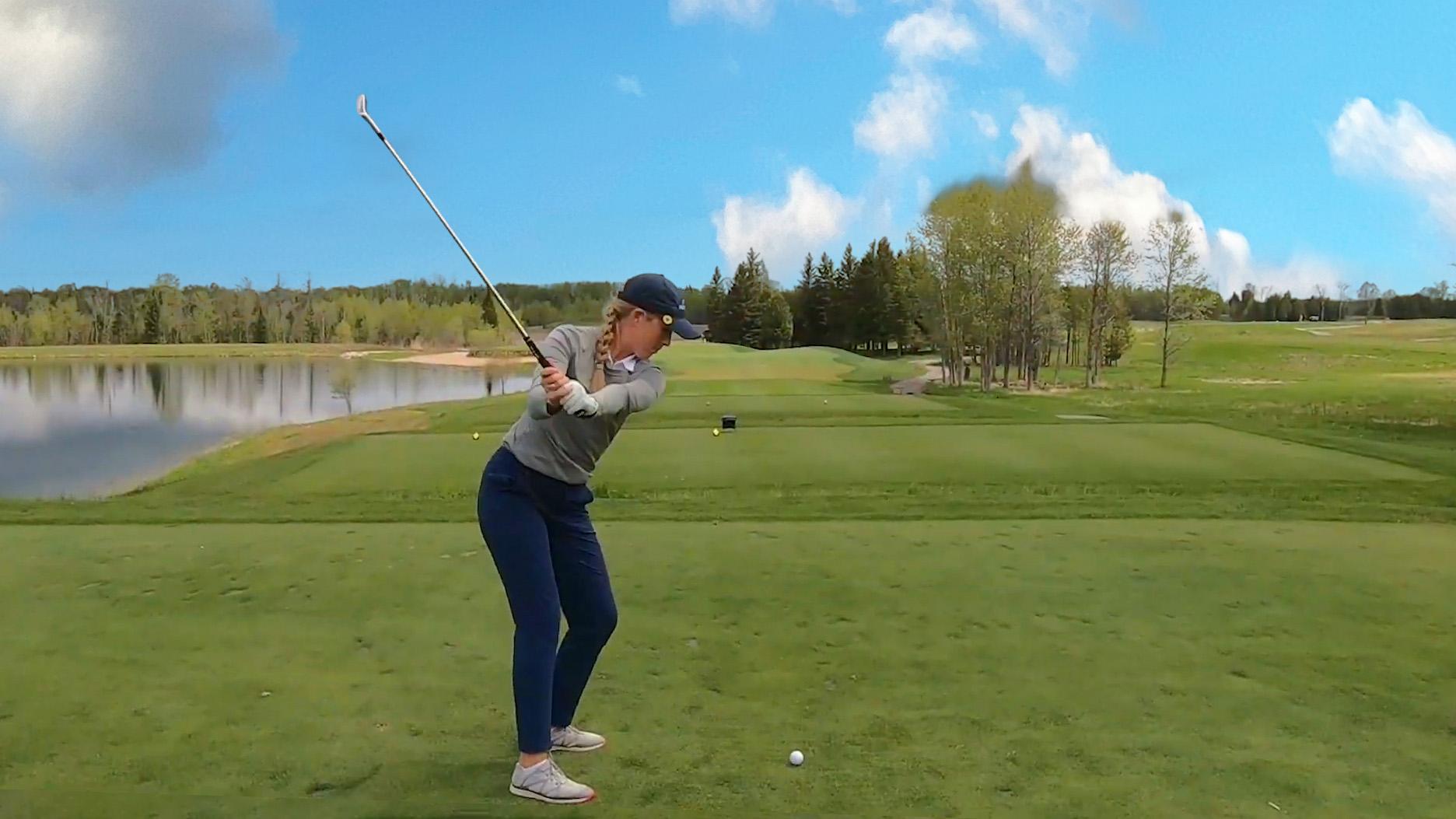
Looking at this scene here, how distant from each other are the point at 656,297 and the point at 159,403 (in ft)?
127

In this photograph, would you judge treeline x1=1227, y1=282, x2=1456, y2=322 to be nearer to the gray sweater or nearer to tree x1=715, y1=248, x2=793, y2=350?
tree x1=715, y1=248, x2=793, y2=350

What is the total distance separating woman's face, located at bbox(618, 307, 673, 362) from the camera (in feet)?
11.2

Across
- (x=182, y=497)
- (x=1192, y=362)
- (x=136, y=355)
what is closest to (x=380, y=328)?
(x=136, y=355)

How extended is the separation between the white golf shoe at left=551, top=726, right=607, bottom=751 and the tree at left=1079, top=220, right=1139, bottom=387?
3972 centimetres

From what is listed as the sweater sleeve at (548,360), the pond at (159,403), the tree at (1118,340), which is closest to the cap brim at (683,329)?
the sweater sleeve at (548,360)

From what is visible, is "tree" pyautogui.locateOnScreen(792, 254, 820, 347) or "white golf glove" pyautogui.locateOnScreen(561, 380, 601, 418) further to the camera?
"tree" pyautogui.locateOnScreen(792, 254, 820, 347)

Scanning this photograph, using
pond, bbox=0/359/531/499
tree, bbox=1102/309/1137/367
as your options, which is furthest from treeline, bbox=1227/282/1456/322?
pond, bbox=0/359/531/499

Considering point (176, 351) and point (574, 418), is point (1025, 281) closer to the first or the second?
point (574, 418)

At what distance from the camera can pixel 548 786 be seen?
3.14 metres

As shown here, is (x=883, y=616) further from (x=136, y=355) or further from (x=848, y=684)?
(x=136, y=355)

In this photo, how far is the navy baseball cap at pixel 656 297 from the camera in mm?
3385

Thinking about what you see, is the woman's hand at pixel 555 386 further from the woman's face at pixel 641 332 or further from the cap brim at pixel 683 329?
the cap brim at pixel 683 329

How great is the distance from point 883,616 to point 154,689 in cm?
334

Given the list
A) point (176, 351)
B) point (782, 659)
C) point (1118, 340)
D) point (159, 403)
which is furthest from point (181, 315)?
point (782, 659)
